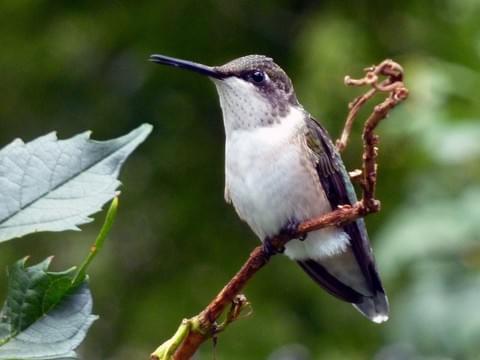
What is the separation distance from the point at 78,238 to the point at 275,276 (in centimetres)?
142

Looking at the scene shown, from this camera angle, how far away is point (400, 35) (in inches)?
296

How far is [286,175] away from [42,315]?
191 cm

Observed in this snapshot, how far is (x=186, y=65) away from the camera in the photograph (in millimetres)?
2580

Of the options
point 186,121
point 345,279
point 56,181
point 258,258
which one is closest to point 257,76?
point 345,279

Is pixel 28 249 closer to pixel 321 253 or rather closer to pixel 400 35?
pixel 400 35

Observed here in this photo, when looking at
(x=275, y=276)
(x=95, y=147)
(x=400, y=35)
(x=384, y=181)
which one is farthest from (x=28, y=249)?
(x=95, y=147)

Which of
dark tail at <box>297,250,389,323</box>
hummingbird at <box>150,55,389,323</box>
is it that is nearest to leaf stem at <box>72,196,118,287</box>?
hummingbird at <box>150,55,389,323</box>

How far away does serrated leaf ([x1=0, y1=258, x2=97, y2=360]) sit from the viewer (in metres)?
1.29

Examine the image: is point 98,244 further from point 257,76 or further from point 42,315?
point 257,76

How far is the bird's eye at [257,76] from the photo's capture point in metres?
3.46

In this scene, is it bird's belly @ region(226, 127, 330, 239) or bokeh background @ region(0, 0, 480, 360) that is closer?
bird's belly @ region(226, 127, 330, 239)

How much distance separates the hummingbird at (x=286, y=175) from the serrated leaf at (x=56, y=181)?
59.3 inches

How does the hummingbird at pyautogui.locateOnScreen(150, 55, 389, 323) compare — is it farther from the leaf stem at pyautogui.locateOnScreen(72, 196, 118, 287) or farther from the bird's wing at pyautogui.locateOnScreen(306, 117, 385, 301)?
the leaf stem at pyautogui.locateOnScreen(72, 196, 118, 287)

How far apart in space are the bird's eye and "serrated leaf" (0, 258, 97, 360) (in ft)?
7.00
